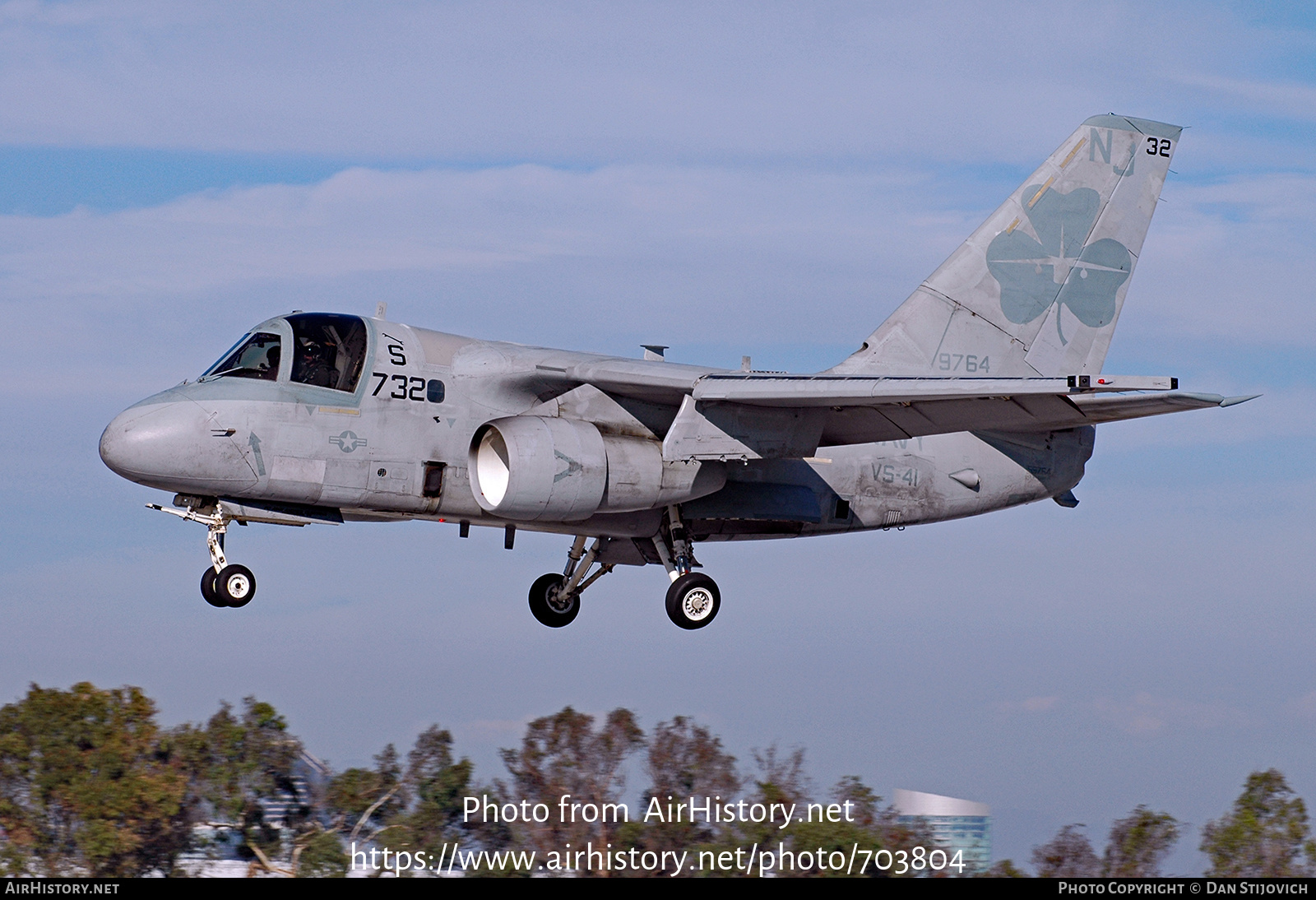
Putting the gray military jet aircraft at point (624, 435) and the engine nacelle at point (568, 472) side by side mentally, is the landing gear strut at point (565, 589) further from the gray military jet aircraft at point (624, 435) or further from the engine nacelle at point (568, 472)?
the engine nacelle at point (568, 472)

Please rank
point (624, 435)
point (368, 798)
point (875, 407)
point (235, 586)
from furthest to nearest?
point (368, 798)
point (624, 435)
point (875, 407)
point (235, 586)

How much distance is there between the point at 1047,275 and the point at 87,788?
805 inches

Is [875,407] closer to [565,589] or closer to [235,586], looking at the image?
[565,589]

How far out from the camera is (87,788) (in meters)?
28.7

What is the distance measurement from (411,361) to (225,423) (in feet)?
7.45

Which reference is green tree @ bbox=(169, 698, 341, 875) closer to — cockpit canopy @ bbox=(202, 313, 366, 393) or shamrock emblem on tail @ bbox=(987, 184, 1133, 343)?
cockpit canopy @ bbox=(202, 313, 366, 393)

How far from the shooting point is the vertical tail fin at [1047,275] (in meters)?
20.5

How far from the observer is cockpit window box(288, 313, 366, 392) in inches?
658

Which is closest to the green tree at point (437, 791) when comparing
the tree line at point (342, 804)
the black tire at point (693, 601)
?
the tree line at point (342, 804)

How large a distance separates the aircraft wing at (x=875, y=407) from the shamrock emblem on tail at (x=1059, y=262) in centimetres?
362

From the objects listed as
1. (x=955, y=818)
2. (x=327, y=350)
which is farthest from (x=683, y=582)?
(x=955, y=818)

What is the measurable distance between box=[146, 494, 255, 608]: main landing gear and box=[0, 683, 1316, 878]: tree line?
4.34 m
